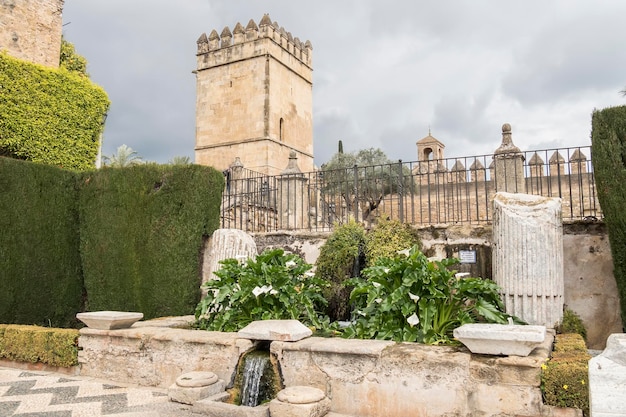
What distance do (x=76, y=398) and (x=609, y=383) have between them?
501 cm

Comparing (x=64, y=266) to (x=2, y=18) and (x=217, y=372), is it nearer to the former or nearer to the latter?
(x=217, y=372)

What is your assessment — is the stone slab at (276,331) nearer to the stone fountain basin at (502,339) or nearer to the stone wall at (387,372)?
the stone wall at (387,372)

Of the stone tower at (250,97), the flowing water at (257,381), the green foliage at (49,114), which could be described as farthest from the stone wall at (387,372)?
the stone tower at (250,97)

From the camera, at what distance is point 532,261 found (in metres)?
5.27

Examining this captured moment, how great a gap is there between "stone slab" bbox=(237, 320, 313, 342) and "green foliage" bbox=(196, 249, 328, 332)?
27.7 inches

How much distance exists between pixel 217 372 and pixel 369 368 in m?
1.74

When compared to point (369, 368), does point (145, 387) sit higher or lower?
lower

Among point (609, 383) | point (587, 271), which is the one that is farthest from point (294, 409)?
point (587, 271)

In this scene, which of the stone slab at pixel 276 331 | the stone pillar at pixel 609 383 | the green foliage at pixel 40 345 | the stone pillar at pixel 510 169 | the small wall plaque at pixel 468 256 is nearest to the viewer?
the stone pillar at pixel 609 383

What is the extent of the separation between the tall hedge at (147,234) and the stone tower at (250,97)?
1641cm

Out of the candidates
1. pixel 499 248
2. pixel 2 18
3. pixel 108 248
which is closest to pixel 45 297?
pixel 108 248

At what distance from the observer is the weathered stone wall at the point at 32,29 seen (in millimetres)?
13875

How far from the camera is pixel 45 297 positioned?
852cm

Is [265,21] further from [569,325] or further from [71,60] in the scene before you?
[569,325]
